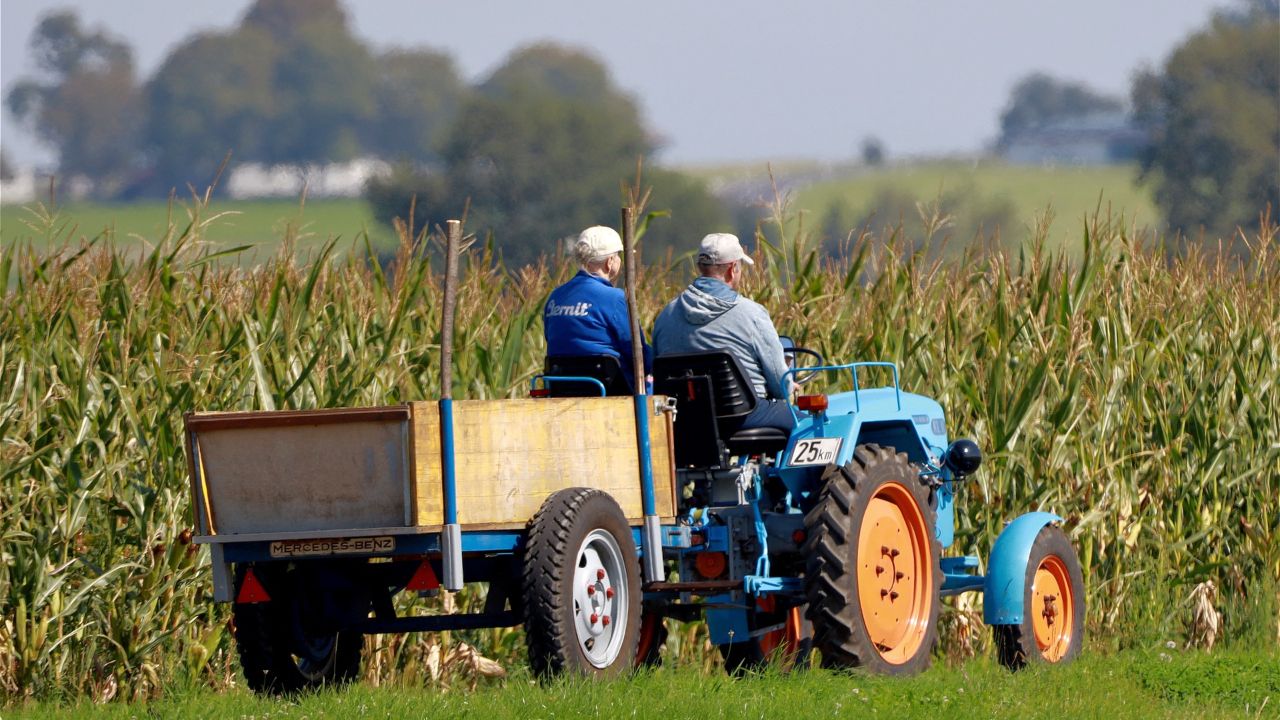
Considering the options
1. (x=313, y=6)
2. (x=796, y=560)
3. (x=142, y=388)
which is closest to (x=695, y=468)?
(x=796, y=560)

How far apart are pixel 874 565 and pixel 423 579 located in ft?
6.50

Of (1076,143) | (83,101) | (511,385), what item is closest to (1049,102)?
(1076,143)

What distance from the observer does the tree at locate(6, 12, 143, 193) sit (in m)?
98.5

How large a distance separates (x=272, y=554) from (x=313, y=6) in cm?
12906

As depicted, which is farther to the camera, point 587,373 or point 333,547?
point 587,373

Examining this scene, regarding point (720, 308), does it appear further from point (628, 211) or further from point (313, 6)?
point (313, 6)

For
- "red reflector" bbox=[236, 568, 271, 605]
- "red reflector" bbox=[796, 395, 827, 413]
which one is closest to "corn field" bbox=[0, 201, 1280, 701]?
"red reflector" bbox=[236, 568, 271, 605]

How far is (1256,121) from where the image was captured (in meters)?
62.0

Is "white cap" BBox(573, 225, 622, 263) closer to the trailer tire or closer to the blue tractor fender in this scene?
the trailer tire

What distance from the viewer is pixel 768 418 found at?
778 centimetres

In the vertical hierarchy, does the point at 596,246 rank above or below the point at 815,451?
above

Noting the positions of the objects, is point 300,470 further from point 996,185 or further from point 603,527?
point 996,185

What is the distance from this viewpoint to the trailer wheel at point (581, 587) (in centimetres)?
686

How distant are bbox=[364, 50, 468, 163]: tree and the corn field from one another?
3559 inches
